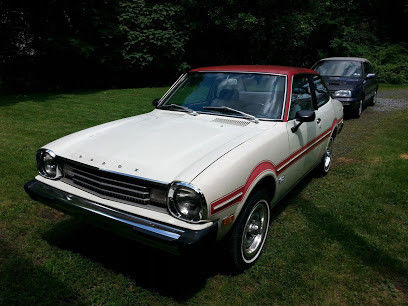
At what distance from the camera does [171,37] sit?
648 inches

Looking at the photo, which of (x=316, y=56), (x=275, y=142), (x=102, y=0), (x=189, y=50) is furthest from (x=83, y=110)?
(x=316, y=56)

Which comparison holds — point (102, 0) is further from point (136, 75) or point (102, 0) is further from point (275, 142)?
point (275, 142)

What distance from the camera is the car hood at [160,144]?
2576mm

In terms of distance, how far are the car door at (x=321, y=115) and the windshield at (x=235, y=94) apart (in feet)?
3.10

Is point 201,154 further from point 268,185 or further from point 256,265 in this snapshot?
point 256,265

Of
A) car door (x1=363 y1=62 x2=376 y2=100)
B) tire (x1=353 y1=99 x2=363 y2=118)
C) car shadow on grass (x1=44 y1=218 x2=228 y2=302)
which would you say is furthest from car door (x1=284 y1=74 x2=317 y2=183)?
car door (x1=363 y1=62 x2=376 y2=100)

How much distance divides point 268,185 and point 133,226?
4.52 feet

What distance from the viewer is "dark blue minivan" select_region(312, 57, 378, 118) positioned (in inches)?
371

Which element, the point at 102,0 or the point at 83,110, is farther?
the point at 102,0

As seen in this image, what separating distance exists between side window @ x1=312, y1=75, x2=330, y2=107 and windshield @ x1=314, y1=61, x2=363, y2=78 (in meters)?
5.49

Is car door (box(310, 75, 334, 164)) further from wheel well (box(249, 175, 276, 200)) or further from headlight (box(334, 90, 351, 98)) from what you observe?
headlight (box(334, 90, 351, 98))

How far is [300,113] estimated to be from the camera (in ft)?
11.7

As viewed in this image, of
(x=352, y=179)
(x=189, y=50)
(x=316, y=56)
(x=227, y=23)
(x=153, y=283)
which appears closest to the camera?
(x=153, y=283)

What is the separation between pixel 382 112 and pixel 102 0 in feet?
38.4
